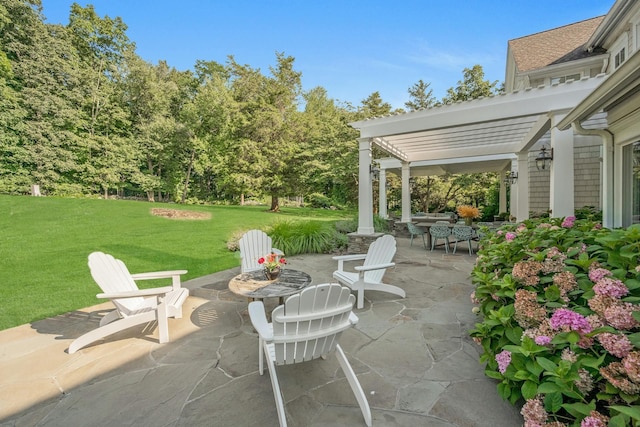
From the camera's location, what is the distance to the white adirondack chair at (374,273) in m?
4.02

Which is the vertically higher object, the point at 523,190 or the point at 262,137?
the point at 262,137

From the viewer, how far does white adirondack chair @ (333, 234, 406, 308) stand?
4.02 m

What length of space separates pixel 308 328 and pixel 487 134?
7472 mm

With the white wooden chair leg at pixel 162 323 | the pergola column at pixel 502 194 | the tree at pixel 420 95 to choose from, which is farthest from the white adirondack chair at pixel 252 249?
the tree at pixel 420 95

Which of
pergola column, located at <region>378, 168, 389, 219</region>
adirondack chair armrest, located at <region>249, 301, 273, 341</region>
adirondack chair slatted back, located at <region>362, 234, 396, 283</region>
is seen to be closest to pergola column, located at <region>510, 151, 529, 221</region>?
pergola column, located at <region>378, 168, 389, 219</region>

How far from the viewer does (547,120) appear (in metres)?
5.16

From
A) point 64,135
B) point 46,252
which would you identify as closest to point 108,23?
point 64,135

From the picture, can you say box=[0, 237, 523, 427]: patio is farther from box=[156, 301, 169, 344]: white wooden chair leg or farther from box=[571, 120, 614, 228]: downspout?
box=[571, 120, 614, 228]: downspout

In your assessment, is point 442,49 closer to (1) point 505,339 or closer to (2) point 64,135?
(1) point 505,339

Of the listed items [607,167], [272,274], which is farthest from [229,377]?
[607,167]

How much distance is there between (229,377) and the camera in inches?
94.7

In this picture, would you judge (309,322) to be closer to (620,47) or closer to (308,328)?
(308,328)

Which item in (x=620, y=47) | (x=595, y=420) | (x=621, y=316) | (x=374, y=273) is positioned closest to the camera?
(x=595, y=420)

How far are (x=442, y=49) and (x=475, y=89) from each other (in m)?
12.3
